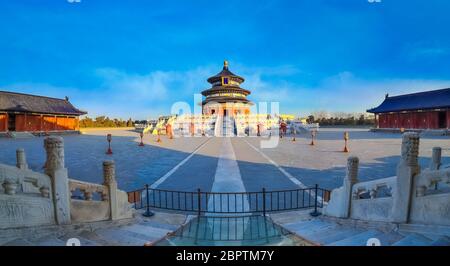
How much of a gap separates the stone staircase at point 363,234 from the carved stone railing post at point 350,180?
338 millimetres

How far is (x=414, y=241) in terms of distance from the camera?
3.21 m

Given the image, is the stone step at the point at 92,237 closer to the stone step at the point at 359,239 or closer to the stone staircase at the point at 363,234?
the stone staircase at the point at 363,234

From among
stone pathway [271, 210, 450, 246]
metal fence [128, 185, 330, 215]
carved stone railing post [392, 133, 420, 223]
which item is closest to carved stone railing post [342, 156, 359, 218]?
stone pathway [271, 210, 450, 246]

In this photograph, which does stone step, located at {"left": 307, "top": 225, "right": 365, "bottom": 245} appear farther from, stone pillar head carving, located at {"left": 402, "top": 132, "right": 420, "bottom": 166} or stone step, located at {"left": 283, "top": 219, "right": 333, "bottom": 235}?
stone pillar head carving, located at {"left": 402, "top": 132, "right": 420, "bottom": 166}

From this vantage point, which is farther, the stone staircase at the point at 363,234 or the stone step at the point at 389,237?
the stone step at the point at 389,237

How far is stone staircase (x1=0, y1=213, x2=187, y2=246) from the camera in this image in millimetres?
3309

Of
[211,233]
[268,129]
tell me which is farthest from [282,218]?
[268,129]

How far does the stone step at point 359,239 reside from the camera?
136 inches

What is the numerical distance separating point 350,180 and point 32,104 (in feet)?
133

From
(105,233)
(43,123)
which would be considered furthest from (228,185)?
(43,123)

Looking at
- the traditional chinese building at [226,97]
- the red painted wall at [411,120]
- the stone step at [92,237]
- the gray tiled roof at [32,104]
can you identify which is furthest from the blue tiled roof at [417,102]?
the gray tiled roof at [32,104]
